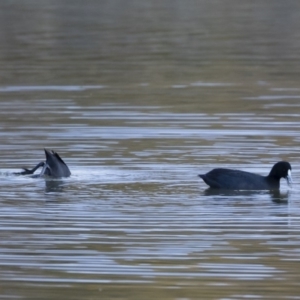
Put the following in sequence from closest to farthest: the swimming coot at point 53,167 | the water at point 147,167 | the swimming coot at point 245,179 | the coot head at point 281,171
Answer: the water at point 147,167 → the swimming coot at point 245,179 → the coot head at point 281,171 → the swimming coot at point 53,167

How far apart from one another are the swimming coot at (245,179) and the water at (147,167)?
99 millimetres

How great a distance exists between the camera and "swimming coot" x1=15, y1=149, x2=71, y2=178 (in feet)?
38.6

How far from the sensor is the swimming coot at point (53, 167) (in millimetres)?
11759

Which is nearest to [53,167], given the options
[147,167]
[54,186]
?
[54,186]

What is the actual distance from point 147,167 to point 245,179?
1.51 metres

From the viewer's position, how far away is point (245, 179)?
11.3m

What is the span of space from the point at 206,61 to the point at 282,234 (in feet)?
51.1

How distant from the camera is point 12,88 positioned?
2014 centimetres

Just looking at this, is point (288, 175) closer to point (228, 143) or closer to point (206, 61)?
point (228, 143)

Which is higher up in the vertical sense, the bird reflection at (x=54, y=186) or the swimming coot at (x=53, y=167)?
the swimming coot at (x=53, y=167)

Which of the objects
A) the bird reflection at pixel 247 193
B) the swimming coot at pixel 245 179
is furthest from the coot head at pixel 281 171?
the bird reflection at pixel 247 193

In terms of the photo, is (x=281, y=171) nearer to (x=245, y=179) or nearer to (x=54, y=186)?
(x=245, y=179)

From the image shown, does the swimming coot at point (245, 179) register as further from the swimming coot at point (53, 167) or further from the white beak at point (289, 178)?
the swimming coot at point (53, 167)

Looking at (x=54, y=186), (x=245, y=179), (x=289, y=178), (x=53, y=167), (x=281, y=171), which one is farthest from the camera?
(x=53, y=167)
